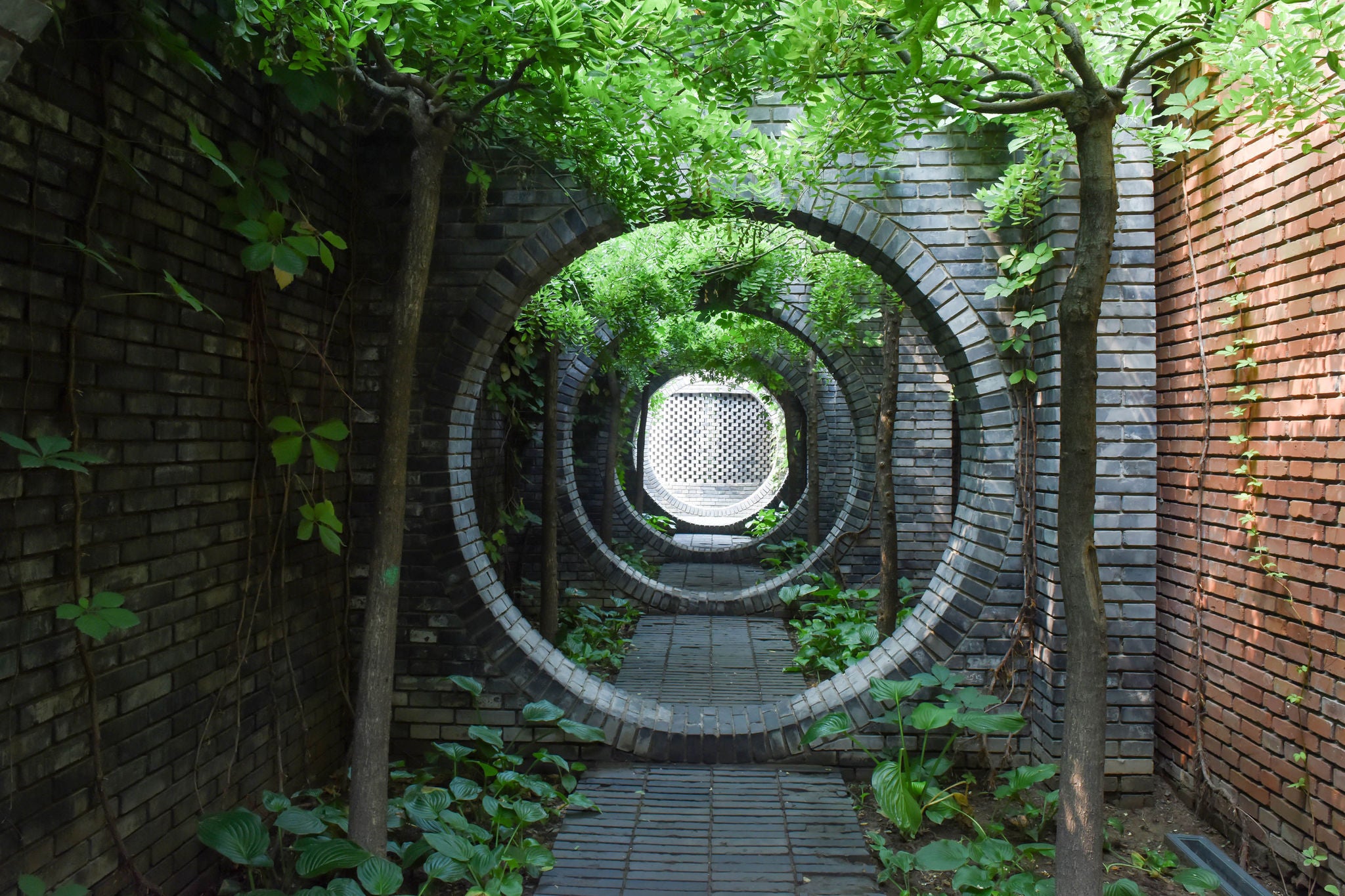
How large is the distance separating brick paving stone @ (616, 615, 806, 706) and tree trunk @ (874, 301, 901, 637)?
89 cm

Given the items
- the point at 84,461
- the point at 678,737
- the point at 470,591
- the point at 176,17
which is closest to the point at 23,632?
the point at 84,461

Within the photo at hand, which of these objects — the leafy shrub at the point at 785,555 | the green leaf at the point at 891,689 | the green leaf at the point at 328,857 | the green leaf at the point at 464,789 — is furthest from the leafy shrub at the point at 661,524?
the green leaf at the point at 328,857

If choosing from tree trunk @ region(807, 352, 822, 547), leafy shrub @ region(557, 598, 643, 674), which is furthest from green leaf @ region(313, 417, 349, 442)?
tree trunk @ region(807, 352, 822, 547)

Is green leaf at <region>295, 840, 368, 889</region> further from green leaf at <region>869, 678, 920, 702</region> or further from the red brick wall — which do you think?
the red brick wall

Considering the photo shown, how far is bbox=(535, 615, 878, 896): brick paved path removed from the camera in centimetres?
322

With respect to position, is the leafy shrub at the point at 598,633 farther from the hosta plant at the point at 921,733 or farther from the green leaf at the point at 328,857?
the green leaf at the point at 328,857

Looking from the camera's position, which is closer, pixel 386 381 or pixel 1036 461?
pixel 386 381

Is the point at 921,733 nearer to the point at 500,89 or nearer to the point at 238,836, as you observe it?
the point at 238,836

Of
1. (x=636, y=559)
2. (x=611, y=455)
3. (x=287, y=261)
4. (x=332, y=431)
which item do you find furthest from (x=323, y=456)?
(x=636, y=559)

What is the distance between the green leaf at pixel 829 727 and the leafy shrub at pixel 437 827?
38.2 inches

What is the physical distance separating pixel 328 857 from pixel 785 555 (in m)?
9.74

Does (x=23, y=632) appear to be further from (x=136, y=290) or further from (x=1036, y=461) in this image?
(x=1036, y=461)

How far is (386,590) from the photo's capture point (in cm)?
293

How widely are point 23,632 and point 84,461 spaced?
0.43 m
